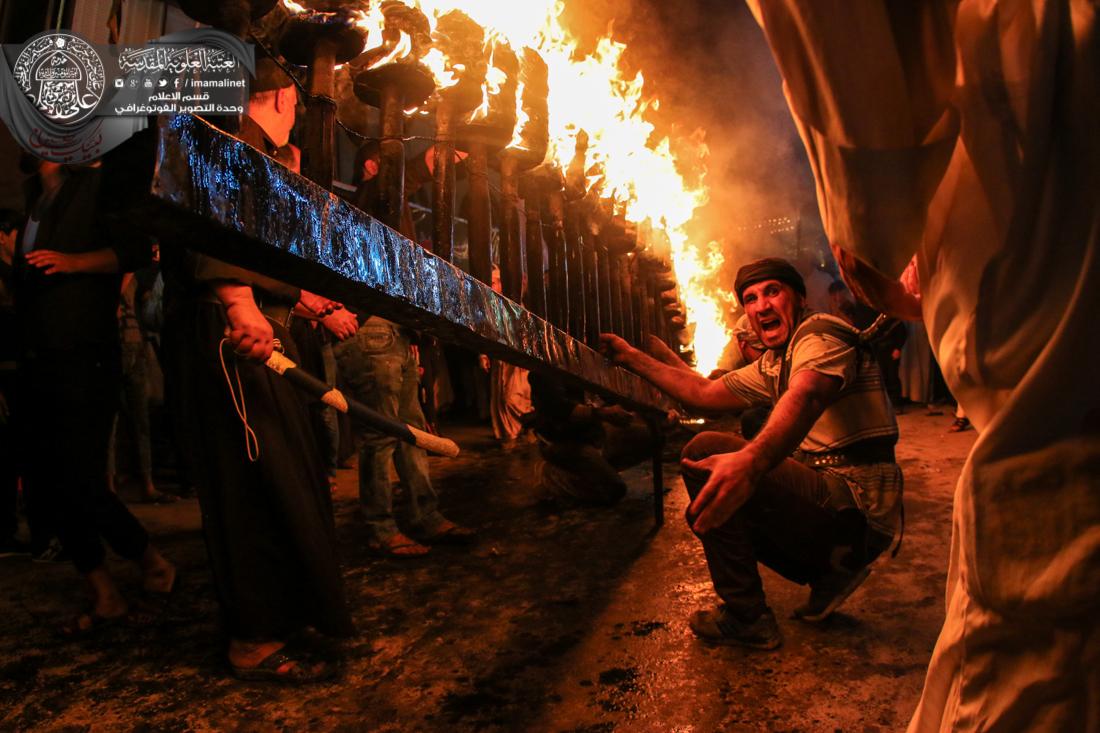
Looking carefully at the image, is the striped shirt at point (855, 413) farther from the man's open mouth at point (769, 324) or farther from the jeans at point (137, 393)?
the jeans at point (137, 393)

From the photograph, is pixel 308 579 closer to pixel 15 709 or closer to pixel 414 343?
pixel 15 709

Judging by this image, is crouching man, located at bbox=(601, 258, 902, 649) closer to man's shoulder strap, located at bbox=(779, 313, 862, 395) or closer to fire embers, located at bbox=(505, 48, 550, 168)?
man's shoulder strap, located at bbox=(779, 313, 862, 395)

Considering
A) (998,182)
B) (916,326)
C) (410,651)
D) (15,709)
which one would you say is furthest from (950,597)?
(916,326)

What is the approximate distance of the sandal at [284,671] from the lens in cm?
231

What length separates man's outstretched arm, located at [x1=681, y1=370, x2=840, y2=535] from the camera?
6.25 ft

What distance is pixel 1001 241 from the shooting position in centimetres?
87

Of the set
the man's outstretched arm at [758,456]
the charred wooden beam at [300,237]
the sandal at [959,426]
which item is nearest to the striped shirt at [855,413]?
the man's outstretched arm at [758,456]

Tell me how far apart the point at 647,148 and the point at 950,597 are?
8485mm

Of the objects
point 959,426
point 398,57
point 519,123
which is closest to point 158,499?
point 519,123

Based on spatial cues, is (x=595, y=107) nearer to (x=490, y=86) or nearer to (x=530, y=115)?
(x=530, y=115)

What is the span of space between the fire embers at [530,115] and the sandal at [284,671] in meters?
2.39

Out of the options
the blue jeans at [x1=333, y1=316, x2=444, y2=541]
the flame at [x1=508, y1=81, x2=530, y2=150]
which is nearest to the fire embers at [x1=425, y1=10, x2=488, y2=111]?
the flame at [x1=508, y1=81, x2=530, y2=150]

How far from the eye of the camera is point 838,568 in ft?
8.50

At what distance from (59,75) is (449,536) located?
273 inches
